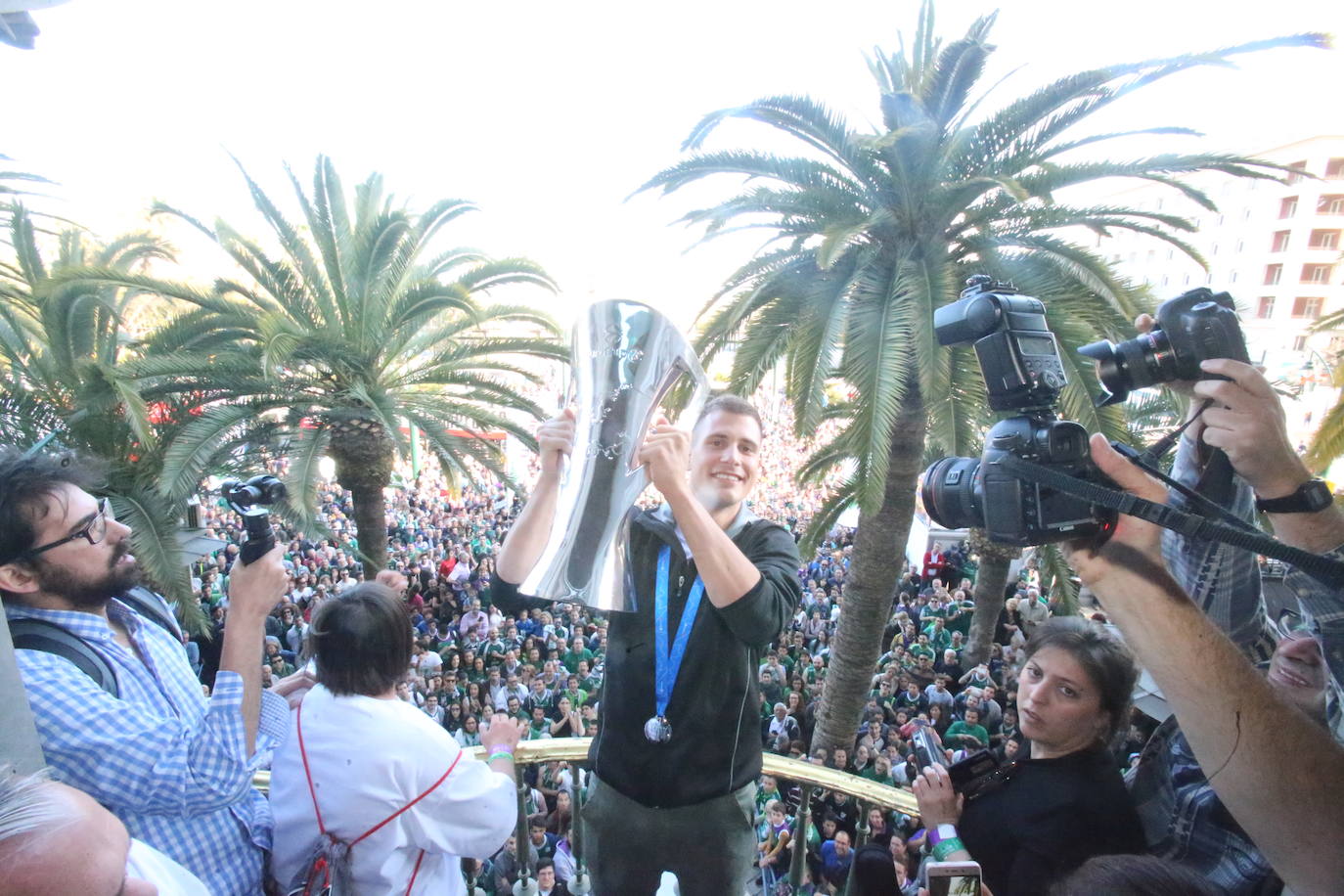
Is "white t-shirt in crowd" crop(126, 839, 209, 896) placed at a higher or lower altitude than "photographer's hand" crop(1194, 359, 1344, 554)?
lower

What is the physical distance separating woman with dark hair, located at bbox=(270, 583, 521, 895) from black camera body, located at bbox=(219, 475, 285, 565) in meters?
0.25

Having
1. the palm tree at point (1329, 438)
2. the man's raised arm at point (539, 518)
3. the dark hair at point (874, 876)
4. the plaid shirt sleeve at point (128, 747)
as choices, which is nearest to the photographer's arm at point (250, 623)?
the plaid shirt sleeve at point (128, 747)

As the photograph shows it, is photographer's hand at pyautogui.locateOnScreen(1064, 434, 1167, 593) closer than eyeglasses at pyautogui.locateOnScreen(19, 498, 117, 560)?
Yes

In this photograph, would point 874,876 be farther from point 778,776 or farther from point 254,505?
point 254,505

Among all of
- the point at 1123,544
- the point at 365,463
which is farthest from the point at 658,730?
the point at 365,463

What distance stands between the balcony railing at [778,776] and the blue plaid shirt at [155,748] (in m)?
0.53

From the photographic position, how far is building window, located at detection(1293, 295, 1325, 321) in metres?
31.8

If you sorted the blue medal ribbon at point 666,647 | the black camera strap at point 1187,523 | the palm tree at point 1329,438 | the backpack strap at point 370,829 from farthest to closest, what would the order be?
the palm tree at point 1329,438, the blue medal ribbon at point 666,647, the backpack strap at point 370,829, the black camera strap at point 1187,523

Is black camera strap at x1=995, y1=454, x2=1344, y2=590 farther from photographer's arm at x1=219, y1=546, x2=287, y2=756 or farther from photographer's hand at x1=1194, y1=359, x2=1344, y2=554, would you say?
photographer's arm at x1=219, y1=546, x2=287, y2=756

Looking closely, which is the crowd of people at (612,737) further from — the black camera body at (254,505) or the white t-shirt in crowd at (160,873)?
the white t-shirt in crowd at (160,873)

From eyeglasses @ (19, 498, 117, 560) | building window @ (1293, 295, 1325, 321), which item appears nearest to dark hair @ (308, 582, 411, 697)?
eyeglasses @ (19, 498, 117, 560)

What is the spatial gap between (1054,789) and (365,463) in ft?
26.4

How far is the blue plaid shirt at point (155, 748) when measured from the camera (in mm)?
1539

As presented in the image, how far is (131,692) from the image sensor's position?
5.67 ft
